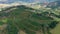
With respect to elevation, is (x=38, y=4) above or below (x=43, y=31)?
above

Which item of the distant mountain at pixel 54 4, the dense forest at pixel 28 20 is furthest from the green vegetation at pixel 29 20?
the distant mountain at pixel 54 4

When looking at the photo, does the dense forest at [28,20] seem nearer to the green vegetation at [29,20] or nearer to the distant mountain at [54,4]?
the green vegetation at [29,20]

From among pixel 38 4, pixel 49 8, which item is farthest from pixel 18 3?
pixel 49 8

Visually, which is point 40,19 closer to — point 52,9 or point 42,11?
point 42,11

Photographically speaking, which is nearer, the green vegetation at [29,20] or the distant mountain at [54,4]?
the green vegetation at [29,20]

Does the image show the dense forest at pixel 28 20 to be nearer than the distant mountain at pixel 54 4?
Yes

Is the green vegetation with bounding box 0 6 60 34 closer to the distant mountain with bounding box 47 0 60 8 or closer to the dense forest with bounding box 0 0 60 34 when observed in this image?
the dense forest with bounding box 0 0 60 34

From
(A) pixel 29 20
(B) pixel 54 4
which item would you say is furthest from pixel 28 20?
(B) pixel 54 4

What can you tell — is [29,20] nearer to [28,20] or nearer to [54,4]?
[28,20]

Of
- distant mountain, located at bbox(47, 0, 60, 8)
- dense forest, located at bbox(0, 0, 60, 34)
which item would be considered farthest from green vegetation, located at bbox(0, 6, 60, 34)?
distant mountain, located at bbox(47, 0, 60, 8)

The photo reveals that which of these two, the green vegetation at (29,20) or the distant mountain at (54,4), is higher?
the distant mountain at (54,4)

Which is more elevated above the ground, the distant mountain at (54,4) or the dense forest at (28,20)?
the distant mountain at (54,4)
